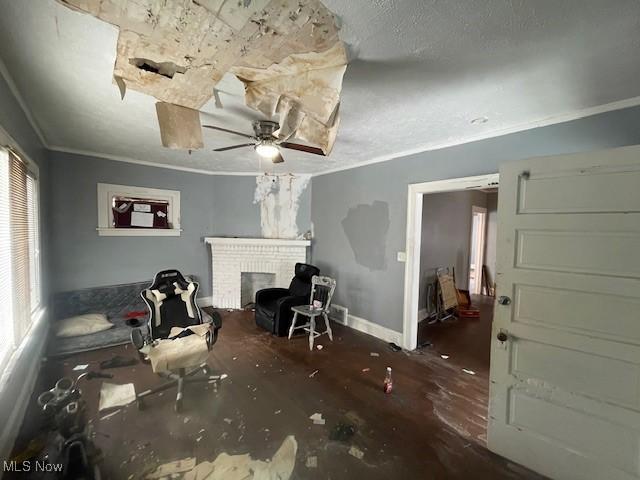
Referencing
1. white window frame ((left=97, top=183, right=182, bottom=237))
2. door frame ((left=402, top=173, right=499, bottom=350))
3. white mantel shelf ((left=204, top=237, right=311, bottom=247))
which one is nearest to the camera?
door frame ((left=402, top=173, right=499, bottom=350))

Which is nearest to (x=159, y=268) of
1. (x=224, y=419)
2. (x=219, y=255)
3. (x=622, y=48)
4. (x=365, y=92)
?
(x=219, y=255)

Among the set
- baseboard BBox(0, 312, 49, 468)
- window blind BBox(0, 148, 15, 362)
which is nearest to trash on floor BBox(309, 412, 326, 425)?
baseboard BBox(0, 312, 49, 468)

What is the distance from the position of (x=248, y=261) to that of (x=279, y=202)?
1178 mm

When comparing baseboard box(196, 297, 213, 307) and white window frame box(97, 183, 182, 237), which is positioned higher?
white window frame box(97, 183, 182, 237)

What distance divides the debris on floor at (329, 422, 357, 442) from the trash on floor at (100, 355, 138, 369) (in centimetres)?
228

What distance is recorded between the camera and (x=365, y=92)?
178cm

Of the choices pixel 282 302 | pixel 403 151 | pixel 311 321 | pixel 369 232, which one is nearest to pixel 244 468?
pixel 311 321

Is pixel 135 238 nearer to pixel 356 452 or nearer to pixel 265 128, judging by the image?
pixel 265 128

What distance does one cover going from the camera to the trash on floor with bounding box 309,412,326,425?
2010 mm

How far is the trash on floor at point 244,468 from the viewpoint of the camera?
1.55 m

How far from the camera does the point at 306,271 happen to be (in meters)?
3.98

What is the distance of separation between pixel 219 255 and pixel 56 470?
329 cm

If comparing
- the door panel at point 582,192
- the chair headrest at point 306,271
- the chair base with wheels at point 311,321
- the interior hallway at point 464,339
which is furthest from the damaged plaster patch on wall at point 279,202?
the door panel at point 582,192
